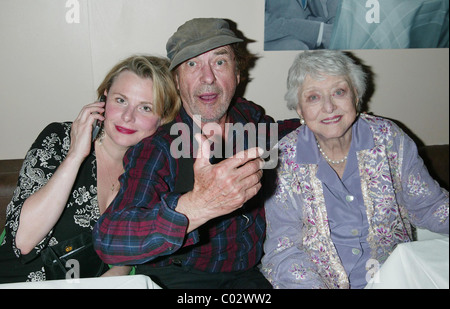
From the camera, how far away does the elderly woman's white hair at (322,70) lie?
1406mm

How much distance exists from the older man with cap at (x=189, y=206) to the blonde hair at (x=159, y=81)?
0.04 metres

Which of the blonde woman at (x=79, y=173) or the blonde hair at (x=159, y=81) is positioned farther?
the blonde hair at (x=159, y=81)

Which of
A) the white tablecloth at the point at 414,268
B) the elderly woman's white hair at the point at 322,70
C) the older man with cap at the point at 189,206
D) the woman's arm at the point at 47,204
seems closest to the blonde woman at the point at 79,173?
the woman's arm at the point at 47,204

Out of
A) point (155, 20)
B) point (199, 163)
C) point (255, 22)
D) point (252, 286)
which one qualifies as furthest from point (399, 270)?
point (155, 20)

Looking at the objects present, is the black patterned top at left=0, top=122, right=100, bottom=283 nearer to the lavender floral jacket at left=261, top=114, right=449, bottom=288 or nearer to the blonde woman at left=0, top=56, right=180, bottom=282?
the blonde woman at left=0, top=56, right=180, bottom=282

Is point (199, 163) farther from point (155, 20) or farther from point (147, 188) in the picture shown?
point (155, 20)

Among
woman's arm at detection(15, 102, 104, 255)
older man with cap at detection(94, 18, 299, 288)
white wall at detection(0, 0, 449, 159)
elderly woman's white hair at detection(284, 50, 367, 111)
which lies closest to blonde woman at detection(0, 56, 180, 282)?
woman's arm at detection(15, 102, 104, 255)

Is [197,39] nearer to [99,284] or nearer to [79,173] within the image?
[79,173]

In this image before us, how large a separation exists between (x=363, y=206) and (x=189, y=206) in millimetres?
692

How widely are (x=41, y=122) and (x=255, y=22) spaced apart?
1189 millimetres

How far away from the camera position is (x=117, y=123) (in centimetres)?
144
